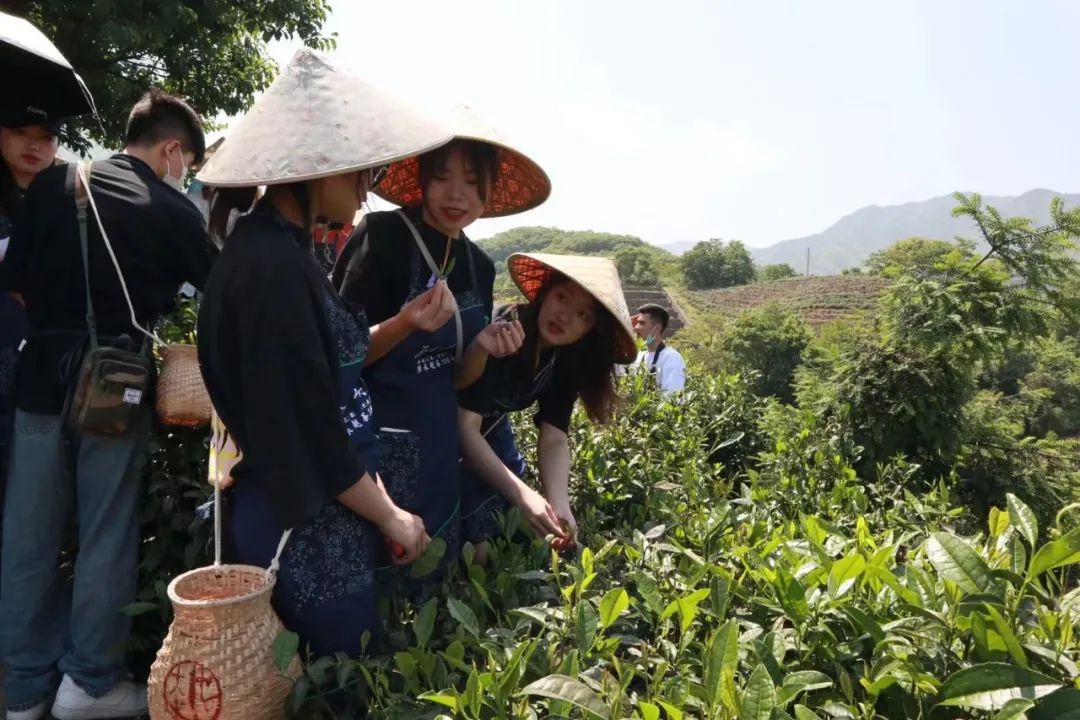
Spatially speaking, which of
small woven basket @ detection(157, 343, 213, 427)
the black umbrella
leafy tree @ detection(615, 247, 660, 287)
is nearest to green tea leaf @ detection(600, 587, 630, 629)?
small woven basket @ detection(157, 343, 213, 427)

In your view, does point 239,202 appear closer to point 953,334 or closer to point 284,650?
point 284,650

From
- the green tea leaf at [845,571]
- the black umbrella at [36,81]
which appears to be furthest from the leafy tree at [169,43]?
the green tea leaf at [845,571]

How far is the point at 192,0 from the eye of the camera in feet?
28.7

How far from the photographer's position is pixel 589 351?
2.32 meters

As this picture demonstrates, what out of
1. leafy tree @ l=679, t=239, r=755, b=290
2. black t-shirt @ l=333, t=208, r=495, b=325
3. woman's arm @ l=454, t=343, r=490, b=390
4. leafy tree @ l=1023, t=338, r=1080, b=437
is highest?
black t-shirt @ l=333, t=208, r=495, b=325

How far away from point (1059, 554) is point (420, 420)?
1.33m

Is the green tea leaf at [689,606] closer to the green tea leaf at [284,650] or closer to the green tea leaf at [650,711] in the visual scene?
the green tea leaf at [650,711]

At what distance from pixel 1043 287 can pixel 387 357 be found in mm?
5179

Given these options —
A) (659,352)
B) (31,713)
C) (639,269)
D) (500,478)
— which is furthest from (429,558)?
(639,269)

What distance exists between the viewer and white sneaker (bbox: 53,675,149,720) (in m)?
2.09

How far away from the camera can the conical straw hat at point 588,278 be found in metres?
2.11

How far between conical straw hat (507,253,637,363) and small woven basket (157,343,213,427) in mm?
970

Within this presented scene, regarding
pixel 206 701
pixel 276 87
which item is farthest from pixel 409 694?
pixel 276 87

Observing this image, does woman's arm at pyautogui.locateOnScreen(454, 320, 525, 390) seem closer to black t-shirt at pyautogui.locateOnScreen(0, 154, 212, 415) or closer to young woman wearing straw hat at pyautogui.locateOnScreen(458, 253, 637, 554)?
young woman wearing straw hat at pyautogui.locateOnScreen(458, 253, 637, 554)
